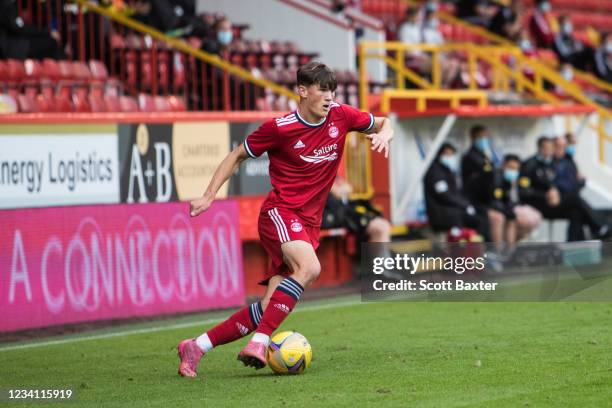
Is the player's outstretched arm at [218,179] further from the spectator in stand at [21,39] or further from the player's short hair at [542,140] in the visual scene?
the player's short hair at [542,140]

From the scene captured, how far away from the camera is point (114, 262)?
12531 millimetres

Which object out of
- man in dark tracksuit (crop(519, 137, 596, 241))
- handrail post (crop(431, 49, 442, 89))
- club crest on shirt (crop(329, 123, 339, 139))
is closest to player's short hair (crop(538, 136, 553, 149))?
man in dark tracksuit (crop(519, 137, 596, 241))

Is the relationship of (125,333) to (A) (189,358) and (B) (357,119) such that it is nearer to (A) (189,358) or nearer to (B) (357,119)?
(A) (189,358)

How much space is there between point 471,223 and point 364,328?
6.38 meters

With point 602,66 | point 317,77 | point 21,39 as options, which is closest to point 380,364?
point 317,77

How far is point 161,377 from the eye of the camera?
8.21m

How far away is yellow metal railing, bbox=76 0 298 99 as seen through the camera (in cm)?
1647

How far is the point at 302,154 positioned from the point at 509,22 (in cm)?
1840

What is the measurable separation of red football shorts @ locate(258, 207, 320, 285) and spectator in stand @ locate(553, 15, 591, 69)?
19026 millimetres

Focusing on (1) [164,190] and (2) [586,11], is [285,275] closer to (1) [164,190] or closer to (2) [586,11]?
(1) [164,190]

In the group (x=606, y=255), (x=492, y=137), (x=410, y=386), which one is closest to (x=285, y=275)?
(x=410, y=386)

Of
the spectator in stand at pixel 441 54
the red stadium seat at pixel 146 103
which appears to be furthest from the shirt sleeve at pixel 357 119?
the spectator in stand at pixel 441 54

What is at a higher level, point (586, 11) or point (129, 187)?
point (586, 11)

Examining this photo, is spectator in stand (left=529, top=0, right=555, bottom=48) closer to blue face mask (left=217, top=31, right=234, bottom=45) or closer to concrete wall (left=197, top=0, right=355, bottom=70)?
concrete wall (left=197, top=0, right=355, bottom=70)
